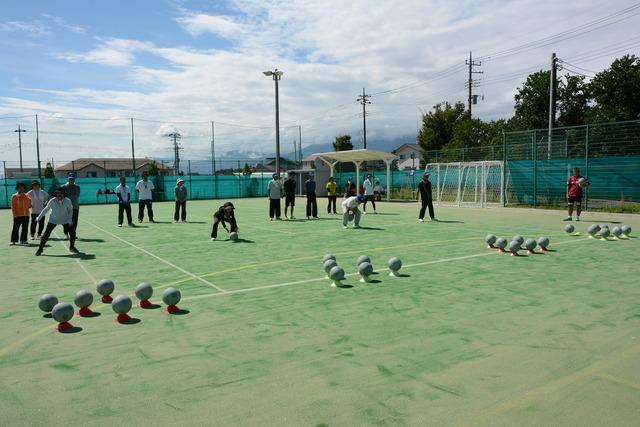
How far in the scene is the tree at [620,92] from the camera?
132ft

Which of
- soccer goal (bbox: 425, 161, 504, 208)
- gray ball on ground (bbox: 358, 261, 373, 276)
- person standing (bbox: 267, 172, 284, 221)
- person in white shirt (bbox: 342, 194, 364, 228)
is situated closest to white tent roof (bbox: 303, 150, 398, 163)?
soccer goal (bbox: 425, 161, 504, 208)

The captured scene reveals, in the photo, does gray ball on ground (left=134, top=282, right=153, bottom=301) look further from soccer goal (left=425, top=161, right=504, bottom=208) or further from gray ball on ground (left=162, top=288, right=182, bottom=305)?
soccer goal (left=425, top=161, right=504, bottom=208)

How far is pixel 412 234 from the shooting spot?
1591 centimetres

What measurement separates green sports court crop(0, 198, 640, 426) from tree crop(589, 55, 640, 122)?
1385 inches

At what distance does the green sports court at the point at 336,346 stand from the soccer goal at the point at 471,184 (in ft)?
61.7

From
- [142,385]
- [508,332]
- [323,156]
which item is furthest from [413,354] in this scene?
[323,156]

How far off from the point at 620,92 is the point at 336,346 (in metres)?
44.5

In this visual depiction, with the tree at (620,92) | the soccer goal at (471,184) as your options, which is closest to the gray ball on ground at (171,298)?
the soccer goal at (471,184)

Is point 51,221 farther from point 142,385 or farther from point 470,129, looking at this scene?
point 470,129

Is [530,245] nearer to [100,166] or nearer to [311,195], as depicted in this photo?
[311,195]

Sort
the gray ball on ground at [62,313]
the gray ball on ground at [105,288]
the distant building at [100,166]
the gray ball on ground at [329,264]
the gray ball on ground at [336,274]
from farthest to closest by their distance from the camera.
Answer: the distant building at [100,166] → the gray ball on ground at [329,264] → the gray ball on ground at [336,274] → the gray ball on ground at [105,288] → the gray ball on ground at [62,313]

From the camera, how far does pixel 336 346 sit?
18.0ft

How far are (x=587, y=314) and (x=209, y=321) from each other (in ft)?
16.4

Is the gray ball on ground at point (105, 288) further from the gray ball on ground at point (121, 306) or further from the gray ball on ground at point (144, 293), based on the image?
the gray ball on ground at point (121, 306)
